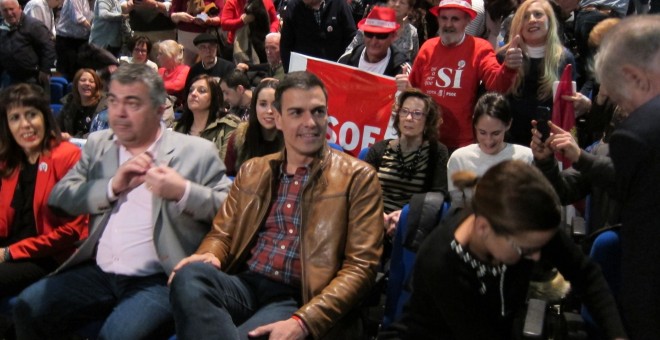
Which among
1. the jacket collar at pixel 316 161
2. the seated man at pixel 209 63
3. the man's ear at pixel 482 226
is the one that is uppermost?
the seated man at pixel 209 63

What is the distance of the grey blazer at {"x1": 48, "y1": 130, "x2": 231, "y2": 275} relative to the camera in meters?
3.31

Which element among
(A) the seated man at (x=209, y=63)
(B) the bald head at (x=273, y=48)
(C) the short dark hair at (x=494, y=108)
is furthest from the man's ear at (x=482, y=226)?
(A) the seated man at (x=209, y=63)

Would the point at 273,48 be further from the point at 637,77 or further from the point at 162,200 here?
the point at 637,77

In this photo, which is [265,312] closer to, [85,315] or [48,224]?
[85,315]

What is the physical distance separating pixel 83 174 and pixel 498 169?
2025 mm

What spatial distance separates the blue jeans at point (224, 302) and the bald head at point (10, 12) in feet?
22.0

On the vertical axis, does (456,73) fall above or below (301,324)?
above

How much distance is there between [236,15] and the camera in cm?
847

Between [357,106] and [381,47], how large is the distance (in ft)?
1.45

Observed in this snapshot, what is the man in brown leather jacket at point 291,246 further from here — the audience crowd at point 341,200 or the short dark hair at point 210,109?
the short dark hair at point 210,109

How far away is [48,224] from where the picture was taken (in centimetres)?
372

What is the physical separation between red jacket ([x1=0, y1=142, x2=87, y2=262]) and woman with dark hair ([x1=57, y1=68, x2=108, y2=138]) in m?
2.85

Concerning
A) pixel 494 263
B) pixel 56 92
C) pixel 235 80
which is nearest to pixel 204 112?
pixel 235 80

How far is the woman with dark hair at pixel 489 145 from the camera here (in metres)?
4.22
